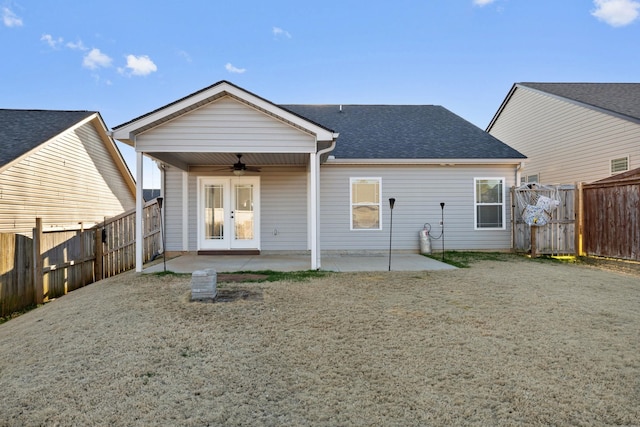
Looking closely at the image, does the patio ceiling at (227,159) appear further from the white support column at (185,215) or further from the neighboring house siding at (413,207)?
the neighboring house siding at (413,207)

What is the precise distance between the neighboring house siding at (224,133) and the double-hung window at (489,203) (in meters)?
5.85

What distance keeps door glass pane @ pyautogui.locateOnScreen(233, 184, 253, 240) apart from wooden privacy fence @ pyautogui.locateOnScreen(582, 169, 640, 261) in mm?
9219

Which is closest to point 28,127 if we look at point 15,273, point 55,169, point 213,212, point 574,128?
point 55,169

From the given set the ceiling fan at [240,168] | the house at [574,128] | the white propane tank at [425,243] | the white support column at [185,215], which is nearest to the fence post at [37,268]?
the white support column at [185,215]

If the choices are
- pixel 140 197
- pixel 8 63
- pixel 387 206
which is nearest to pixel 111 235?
pixel 140 197

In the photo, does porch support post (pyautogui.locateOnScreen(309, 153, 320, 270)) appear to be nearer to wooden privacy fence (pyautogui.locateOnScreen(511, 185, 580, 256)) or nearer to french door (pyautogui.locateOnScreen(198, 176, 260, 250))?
french door (pyautogui.locateOnScreen(198, 176, 260, 250))

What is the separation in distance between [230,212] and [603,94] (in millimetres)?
13578

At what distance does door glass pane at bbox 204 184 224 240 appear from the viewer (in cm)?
991

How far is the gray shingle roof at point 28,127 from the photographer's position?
10.2 metres

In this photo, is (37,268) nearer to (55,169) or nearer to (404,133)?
(55,169)

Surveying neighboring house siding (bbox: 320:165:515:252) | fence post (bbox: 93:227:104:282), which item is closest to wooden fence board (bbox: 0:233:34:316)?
fence post (bbox: 93:227:104:282)

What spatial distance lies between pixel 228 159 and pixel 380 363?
7.26 m

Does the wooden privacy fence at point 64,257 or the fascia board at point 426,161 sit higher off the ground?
the fascia board at point 426,161

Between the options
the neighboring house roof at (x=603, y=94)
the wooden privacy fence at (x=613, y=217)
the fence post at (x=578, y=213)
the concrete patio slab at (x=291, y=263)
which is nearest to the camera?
the concrete patio slab at (x=291, y=263)
